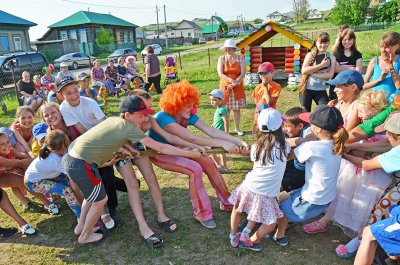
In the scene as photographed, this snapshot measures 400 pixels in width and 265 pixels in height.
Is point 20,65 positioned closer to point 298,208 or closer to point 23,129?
point 23,129

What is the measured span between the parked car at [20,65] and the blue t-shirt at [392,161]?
17.0m

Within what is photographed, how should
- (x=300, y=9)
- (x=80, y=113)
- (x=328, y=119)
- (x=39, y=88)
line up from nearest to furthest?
(x=328, y=119) < (x=80, y=113) < (x=39, y=88) < (x=300, y=9)

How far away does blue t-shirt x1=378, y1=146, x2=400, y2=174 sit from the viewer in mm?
2391

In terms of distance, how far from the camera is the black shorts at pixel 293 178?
311 cm

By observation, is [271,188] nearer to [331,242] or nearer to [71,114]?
[331,242]

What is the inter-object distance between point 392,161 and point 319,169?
54cm

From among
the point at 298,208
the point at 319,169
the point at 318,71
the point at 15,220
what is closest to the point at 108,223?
the point at 15,220

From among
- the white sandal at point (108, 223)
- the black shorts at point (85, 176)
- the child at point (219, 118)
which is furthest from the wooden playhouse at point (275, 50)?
the black shorts at point (85, 176)

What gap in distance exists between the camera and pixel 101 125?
3.05 metres

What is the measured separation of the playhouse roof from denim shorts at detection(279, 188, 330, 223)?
8.44 m

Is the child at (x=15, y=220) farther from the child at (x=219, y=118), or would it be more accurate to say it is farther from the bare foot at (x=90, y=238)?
the child at (x=219, y=118)

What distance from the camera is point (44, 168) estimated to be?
3414 millimetres

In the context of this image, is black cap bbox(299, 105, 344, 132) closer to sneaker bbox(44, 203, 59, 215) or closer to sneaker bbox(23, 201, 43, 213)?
sneaker bbox(44, 203, 59, 215)

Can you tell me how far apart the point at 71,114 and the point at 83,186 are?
3.15ft
